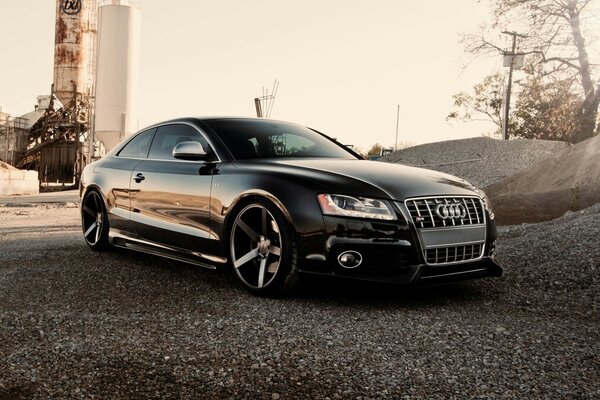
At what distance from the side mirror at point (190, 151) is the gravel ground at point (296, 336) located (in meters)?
1.14

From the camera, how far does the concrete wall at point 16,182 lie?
24500 mm

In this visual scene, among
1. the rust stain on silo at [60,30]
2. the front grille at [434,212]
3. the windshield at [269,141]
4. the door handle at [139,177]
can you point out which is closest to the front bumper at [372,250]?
the front grille at [434,212]

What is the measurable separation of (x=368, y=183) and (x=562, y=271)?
8.04 ft

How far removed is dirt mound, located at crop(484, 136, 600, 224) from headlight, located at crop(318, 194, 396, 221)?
6.73 m

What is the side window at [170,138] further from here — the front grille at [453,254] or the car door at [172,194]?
the front grille at [453,254]

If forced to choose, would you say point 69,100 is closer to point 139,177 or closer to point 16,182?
point 16,182

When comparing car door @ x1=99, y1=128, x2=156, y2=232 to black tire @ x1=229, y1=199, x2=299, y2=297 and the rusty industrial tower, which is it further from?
the rusty industrial tower

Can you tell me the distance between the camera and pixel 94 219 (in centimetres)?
786

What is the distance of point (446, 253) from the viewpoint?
5020 mm

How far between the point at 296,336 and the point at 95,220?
4370mm

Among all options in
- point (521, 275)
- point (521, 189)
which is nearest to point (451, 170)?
point (521, 189)

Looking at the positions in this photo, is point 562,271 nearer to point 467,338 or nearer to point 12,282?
point 467,338

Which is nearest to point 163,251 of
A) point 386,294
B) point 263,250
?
point 263,250

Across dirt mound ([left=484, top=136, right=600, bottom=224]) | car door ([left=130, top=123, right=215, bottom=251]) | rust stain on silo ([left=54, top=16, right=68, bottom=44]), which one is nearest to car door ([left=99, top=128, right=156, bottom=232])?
car door ([left=130, top=123, right=215, bottom=251])
